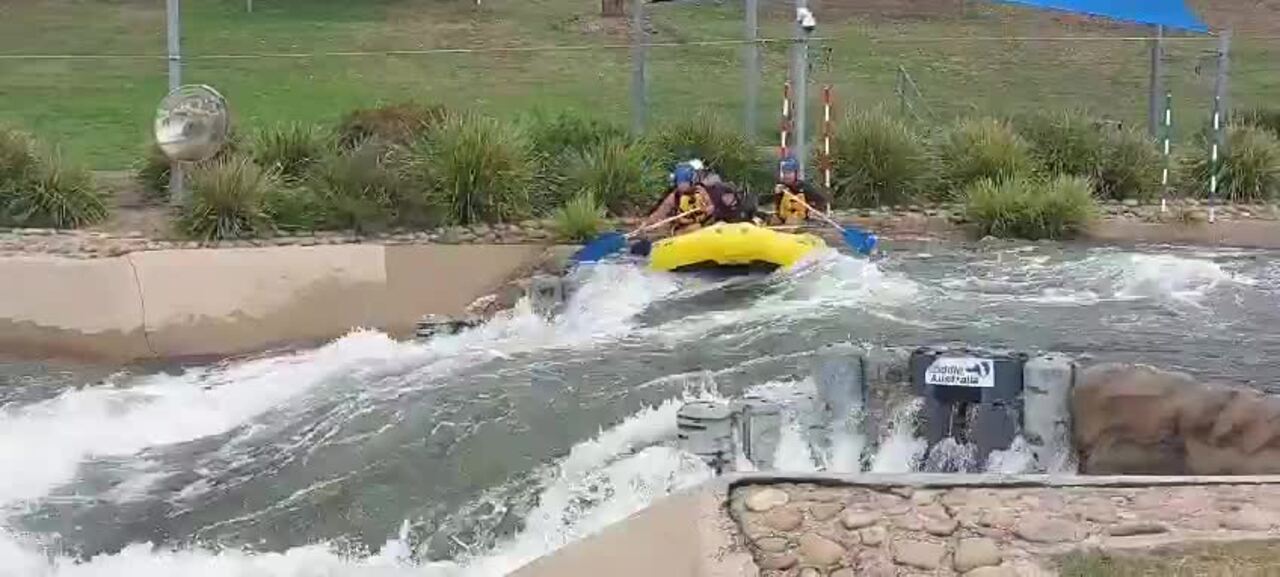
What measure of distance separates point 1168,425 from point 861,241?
4190 mm

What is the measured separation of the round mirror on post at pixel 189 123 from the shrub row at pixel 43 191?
0.76 m

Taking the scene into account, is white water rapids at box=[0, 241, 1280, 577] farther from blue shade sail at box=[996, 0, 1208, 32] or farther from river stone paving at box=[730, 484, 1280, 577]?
blue shade sail at box=[996, 0, 1208, 32]

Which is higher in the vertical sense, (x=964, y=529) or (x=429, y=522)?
(x=964, y=529)

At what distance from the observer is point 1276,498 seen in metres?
5.00

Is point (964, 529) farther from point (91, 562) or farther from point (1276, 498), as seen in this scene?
point (91, 562)

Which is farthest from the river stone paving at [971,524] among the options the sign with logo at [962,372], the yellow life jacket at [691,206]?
the yellow life jacket at [691,206]

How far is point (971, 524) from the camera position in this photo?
489cm

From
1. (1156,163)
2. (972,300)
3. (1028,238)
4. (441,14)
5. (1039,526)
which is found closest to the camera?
(1039,526)

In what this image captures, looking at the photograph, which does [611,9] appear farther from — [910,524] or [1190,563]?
[1190,563]

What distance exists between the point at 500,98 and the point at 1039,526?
1373 cm

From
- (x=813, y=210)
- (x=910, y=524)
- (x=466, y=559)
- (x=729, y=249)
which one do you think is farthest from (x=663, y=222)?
(x=910, y=524)

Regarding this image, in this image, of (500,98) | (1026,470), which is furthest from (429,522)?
(500,98)

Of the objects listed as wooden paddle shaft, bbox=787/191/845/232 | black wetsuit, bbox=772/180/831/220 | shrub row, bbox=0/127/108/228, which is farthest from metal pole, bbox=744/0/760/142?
shrub row, bbox=0/127/108/228

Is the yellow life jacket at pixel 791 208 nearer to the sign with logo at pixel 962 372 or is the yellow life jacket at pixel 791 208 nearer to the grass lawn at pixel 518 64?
the grass lawn at pixel 518 64
